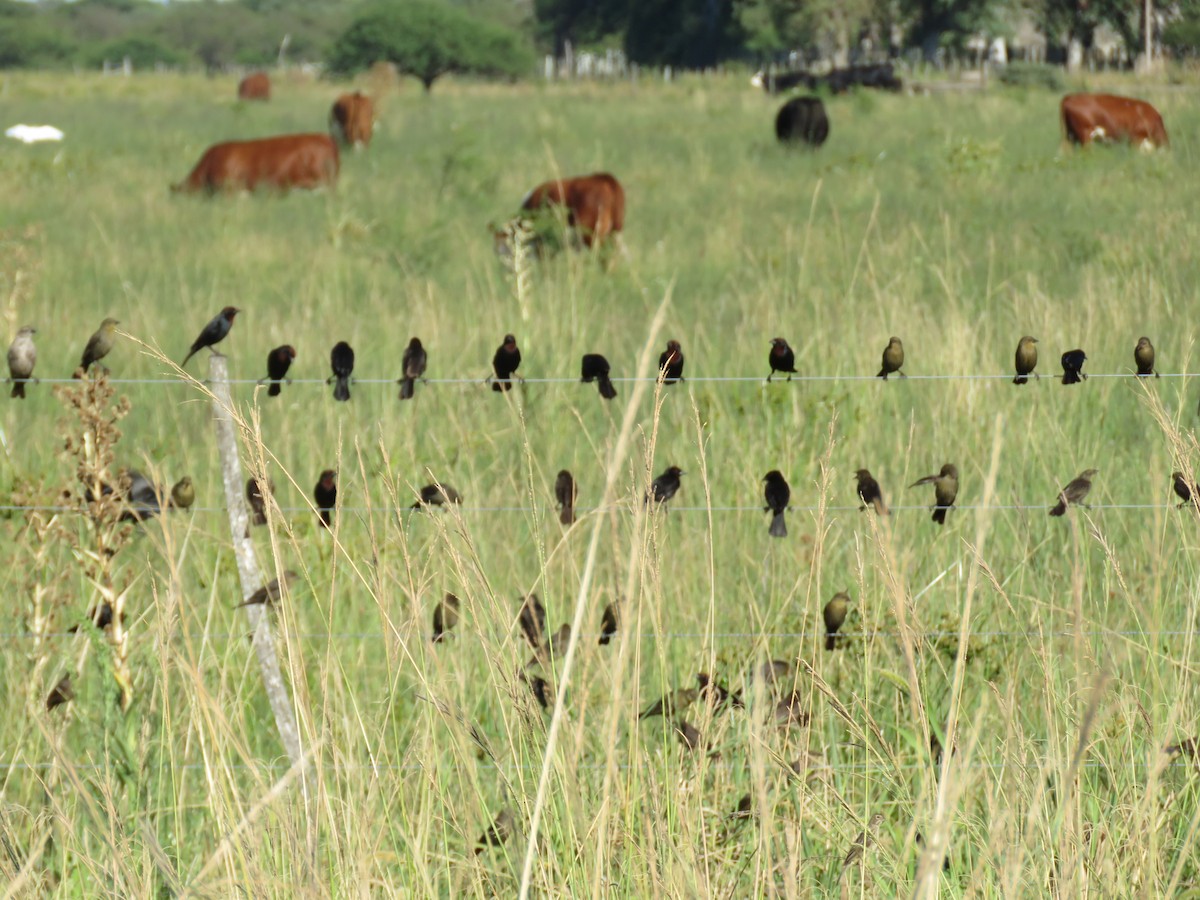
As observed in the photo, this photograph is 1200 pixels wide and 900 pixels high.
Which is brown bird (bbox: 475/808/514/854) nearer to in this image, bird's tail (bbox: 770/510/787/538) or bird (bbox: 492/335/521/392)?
bird's tail (bbox: 770/510/787/538)

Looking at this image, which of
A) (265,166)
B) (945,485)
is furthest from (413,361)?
(265,166)

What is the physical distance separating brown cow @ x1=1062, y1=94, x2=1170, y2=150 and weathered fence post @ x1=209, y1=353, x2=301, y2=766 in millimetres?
13935

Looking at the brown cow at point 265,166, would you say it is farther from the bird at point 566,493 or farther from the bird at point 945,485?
the bird at point 945,485

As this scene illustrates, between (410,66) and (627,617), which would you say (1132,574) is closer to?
(627,617)

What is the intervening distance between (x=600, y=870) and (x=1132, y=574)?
2.34 meters

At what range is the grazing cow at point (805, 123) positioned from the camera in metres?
17.9

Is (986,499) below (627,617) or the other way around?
the other way around

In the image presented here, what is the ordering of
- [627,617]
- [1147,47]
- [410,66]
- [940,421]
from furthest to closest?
1. [410,66]
2. [1147,47]
3. [940,421]
4. [627,617]

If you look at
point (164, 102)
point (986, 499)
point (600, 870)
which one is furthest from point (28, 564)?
point (164, 102)

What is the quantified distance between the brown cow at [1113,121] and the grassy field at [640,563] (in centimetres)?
251

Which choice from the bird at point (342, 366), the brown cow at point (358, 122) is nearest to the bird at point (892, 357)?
the bird at point (342, 366)

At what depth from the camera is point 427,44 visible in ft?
206

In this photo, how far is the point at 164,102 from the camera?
3212 centimetres

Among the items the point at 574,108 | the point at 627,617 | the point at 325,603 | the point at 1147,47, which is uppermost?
the point at 1147,47
